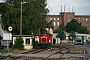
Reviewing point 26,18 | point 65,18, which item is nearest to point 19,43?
point 26,18

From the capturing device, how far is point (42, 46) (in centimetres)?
5453

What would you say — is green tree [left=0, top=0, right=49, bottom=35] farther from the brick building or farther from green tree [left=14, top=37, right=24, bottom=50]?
the brick building

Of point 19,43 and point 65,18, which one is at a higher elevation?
point 65,18

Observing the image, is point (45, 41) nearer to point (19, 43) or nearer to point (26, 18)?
point (26, 18)

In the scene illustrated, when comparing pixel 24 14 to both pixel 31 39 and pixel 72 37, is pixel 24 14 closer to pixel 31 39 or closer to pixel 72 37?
pixel 31 39

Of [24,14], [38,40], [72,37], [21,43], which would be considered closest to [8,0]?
[24,14]

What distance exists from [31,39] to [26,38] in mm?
1427

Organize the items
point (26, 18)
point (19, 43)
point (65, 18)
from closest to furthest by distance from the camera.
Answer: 1. point (19, 43)
2. point (26, 18)
3. point (65, 18)

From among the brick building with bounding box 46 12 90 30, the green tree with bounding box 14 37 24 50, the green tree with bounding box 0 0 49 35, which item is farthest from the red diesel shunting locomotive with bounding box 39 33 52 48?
the brick building with bounding box 46 12 90 30

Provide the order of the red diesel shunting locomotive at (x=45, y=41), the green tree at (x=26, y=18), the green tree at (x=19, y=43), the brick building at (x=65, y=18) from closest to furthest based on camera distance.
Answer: the green tree at (x=19, y=43), the red diesel shunting locomotive at (x=45, y=41), the green tree at (x=26, y=18), the brick building at (x=65, y=18)

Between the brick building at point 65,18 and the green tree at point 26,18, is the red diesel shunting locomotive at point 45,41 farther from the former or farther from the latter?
the brick building at point 65,18

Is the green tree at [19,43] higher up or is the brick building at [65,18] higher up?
the brick building at [65,18]

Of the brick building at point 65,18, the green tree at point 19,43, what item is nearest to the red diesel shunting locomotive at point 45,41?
the green tree at point 19,43

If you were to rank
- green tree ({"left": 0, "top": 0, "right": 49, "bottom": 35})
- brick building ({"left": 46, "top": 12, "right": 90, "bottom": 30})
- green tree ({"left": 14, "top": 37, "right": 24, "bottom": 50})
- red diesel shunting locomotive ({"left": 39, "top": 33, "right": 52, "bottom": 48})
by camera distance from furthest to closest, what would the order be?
brick building ({"left": 46, "top": 12, "right": 90, "bottom": 30}) < green tree ({"left": 0, "top": 0, "right": 49, "bottom": 35}) < red diesel shunting locomotive ({"left": 39, "top": 33, "right": 52, "bottom": 48}) < green tree ({"left": 14, "top": 37, "right": 24, "bottom": 50})
